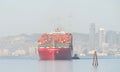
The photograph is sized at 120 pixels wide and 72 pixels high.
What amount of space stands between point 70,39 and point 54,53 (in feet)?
33.4

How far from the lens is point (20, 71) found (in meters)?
107

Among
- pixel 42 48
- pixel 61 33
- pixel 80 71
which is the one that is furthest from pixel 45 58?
pixel 80 71

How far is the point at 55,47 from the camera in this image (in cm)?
16912

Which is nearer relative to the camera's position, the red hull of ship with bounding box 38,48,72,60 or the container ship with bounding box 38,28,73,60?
the red hull of ship with bounding box 38,48,72,60

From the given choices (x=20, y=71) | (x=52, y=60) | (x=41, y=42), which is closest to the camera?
(x=20, y=71)

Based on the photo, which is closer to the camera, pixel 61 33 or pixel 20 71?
pixel 20 71

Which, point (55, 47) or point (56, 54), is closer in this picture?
point (56, 54)

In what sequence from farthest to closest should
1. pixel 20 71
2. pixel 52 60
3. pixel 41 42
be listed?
pixel 41 42 < pixel 52 60 < pixel 20 71

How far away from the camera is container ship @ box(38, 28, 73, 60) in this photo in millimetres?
166750

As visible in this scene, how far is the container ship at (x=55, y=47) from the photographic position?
167m

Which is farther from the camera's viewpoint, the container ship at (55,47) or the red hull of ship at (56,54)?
the container ship at (55,47)

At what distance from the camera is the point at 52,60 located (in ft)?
545

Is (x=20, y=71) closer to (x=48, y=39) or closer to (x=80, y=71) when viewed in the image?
(x=80, y=71)

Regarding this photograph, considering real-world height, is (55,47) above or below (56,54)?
above
